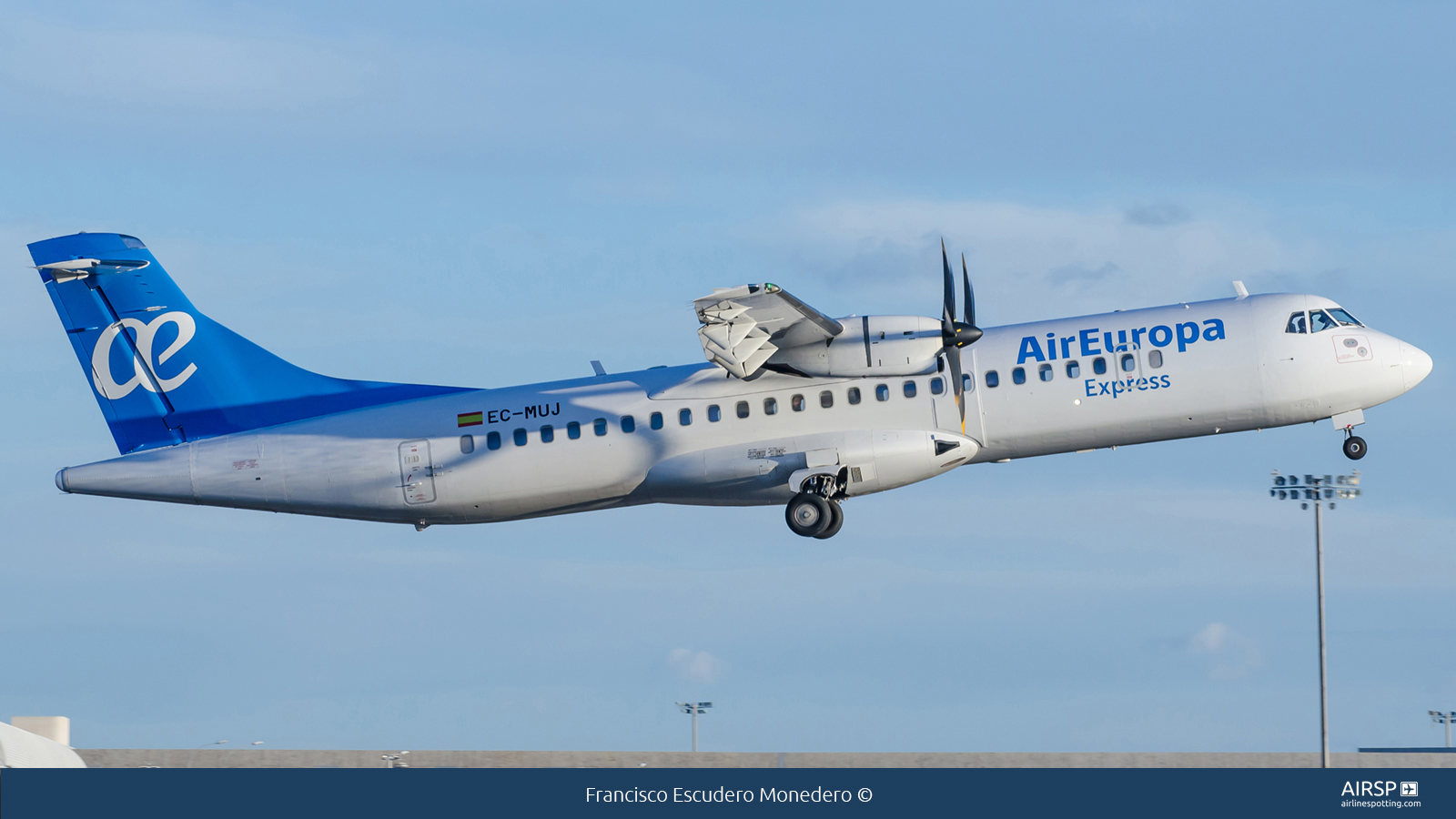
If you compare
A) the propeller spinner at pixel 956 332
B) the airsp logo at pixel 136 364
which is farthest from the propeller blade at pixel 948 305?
the airsp logo at pixel 136 364

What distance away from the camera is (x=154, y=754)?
4356 centimetres

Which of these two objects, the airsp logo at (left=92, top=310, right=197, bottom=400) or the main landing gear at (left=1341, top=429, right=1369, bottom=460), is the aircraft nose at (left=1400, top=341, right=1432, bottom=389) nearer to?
the main landing gear at (left=1341, top=429, right=1369, bottom=460)

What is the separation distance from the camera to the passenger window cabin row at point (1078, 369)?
28922 millimetres

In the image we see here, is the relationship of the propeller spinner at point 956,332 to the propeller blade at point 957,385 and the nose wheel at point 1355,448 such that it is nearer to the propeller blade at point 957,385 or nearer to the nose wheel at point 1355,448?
the propeller blade at point 957,385

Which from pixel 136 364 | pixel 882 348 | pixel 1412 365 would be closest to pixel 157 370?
pixel 136 364

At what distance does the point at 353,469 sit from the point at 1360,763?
2895 cm

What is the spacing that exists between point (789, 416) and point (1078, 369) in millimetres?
5768

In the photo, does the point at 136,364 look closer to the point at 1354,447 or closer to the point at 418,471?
the point at 418,471

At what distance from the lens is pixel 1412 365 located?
29469 mm

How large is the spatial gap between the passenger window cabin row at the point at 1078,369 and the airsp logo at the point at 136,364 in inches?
695

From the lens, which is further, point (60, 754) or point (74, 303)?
point (74, 303)
